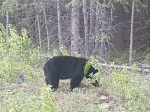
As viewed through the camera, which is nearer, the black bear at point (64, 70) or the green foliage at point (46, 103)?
the green foliage at point (46, 103)

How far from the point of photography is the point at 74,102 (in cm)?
738

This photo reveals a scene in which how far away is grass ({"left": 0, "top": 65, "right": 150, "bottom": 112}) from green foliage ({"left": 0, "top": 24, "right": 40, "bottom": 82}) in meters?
0.31

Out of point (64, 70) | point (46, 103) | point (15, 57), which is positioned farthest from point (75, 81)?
point (46, 103)

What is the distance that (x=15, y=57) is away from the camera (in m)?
10.1

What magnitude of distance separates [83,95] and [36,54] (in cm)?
322

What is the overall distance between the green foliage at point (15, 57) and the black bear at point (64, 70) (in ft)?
2.98

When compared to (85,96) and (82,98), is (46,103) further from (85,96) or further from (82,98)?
(85,96)

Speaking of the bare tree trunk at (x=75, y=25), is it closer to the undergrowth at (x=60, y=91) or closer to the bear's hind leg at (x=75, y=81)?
the undergrowth at (x=60, y=91)

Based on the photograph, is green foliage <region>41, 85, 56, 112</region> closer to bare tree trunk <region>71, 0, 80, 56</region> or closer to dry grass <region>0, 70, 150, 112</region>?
dry grass <region>0, 70, 150, 112</region>

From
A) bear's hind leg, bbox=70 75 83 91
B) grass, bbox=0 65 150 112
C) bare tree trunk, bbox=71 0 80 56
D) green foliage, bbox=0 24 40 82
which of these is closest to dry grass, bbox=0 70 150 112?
grass, bbox=0 65 150 112

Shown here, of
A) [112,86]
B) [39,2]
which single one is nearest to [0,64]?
[112,86]

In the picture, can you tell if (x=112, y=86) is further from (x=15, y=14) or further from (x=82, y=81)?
(x=15, y=14)

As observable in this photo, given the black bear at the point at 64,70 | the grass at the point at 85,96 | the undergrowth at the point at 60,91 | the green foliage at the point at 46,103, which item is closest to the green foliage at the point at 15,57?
the undergrowth at the point at 60,91

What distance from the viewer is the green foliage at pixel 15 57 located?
8750 mm
